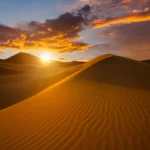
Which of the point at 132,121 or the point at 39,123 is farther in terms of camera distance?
the point at 39,123

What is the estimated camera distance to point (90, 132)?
19.1 feet

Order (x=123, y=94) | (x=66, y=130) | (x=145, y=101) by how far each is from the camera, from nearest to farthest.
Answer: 1. (x=66, y=130)
2. (x=145, y=101)
3. (x=123, y=94)

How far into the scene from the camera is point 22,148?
530 cm

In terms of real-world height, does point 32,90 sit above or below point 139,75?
below

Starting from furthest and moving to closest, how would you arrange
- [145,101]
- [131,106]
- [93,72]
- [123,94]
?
1. [93,72]
2. [123,94]
3. [145,101]
4. [131,106]

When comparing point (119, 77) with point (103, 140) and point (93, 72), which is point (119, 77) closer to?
point (93, 72)

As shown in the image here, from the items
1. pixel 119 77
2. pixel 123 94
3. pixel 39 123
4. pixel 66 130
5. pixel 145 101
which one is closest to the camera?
pixel 66 130

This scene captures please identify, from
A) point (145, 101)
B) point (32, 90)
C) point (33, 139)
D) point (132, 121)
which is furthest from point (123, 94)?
point (32, 90)

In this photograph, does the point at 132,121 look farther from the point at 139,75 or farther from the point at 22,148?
the point at 139,75

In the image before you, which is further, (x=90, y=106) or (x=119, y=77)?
(x=119, y=77)

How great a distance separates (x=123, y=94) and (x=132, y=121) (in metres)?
4.18

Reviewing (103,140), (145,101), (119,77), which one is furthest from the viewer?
(119,77)

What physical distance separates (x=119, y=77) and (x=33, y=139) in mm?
12376

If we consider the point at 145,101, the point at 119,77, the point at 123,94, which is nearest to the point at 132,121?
the point at 145,101
